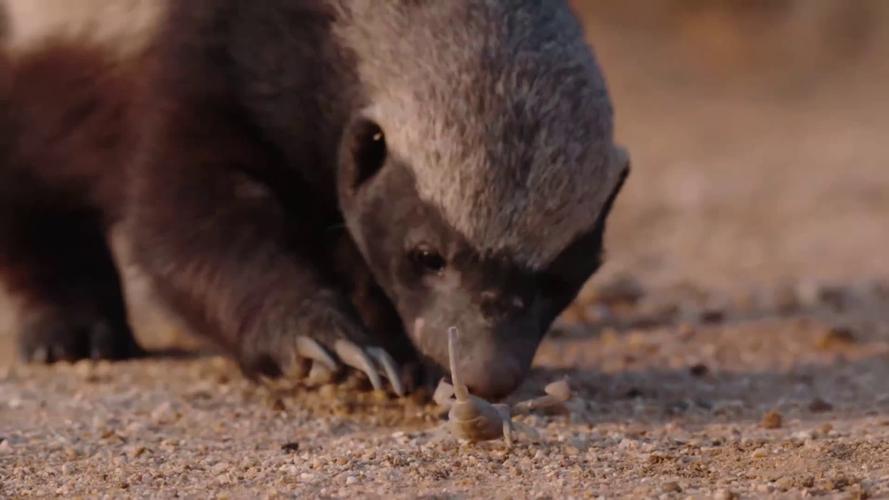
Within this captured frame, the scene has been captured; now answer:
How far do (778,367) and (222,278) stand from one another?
181 cm

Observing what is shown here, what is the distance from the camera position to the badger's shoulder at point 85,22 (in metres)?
4.73

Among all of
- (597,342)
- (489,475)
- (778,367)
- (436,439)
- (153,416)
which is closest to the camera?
(489,475)

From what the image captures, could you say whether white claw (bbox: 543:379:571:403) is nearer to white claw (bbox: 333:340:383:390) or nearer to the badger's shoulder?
white claw (bbox: 333:340:383:390)

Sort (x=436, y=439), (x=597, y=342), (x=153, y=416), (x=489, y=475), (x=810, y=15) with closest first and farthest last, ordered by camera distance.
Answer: (x=489, y=475), (x=436, y=439), (x=153, y=416), (x=597, y=342), (x=810, y=15)

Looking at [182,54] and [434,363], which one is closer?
[434,363]

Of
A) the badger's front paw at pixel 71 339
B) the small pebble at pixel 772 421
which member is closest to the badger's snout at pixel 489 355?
the small pebble at pixel 772 421

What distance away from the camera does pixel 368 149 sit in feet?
13.3

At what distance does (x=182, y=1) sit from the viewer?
14.9ft

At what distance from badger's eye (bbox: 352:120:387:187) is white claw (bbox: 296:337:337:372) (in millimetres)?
428

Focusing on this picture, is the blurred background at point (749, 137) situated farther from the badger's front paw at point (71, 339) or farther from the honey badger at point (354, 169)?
the honey badger at point (354, 169)

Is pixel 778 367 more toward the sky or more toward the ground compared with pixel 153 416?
more toward the sky

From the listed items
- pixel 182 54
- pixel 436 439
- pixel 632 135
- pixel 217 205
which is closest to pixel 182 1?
pixel 182 54

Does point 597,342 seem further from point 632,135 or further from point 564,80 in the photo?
point 632,135

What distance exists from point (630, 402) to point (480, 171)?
1.04m
